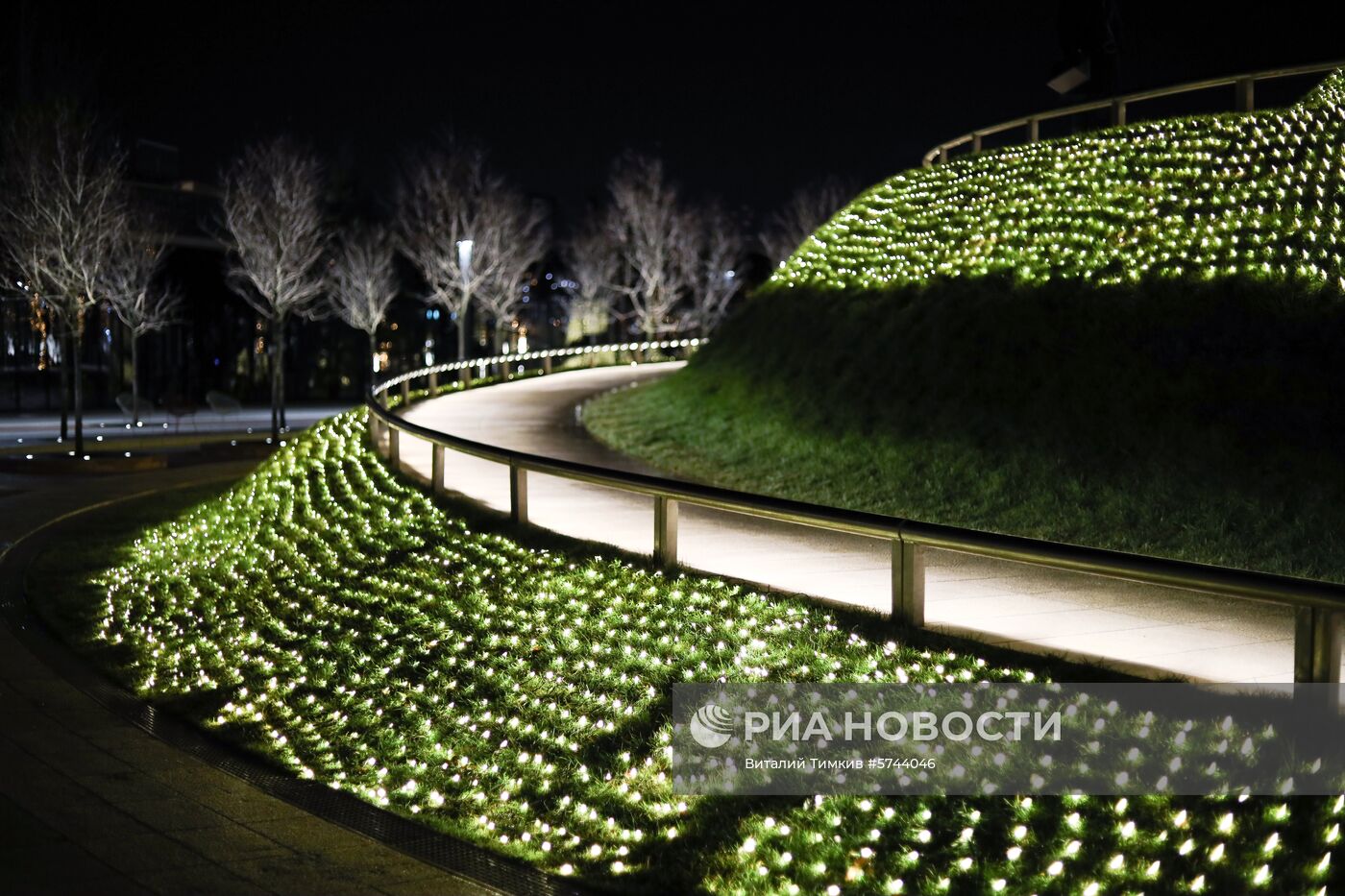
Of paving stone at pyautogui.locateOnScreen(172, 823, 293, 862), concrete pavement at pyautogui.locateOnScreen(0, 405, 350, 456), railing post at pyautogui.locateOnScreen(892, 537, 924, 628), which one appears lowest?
paving stone at pyautogui.locateOnScreen(172, 823, 293, 862)

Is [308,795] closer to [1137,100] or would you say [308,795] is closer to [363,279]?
[1137,100]

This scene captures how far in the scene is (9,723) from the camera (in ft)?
27.9

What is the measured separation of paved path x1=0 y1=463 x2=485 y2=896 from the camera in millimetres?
5910

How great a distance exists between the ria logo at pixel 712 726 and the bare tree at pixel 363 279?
4734cm

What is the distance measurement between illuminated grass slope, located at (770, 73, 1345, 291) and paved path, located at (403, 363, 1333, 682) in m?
7.33

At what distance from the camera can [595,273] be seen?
69312 mm

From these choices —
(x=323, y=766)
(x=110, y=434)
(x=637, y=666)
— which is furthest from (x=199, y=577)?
(x=110, y=434)

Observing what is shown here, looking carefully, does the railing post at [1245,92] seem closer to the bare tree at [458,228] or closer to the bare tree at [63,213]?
the bare tree at [63,213]

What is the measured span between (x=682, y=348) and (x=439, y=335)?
1114 inches

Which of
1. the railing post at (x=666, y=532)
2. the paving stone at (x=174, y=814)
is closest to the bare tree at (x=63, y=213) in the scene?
the railing post at (x=666, y=532)

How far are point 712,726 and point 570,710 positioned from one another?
3.85ft

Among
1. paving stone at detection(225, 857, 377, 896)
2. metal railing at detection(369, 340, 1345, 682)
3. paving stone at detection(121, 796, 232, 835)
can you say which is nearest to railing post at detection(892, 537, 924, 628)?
metal railing at detection(369, 340, 1345, 682)

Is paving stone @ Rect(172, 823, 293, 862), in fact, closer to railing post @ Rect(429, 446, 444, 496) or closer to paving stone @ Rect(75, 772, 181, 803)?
paving stone @ Rect(75, 772, 181, 803)

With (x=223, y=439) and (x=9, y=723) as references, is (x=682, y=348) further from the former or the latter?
(x=9, y=723)
